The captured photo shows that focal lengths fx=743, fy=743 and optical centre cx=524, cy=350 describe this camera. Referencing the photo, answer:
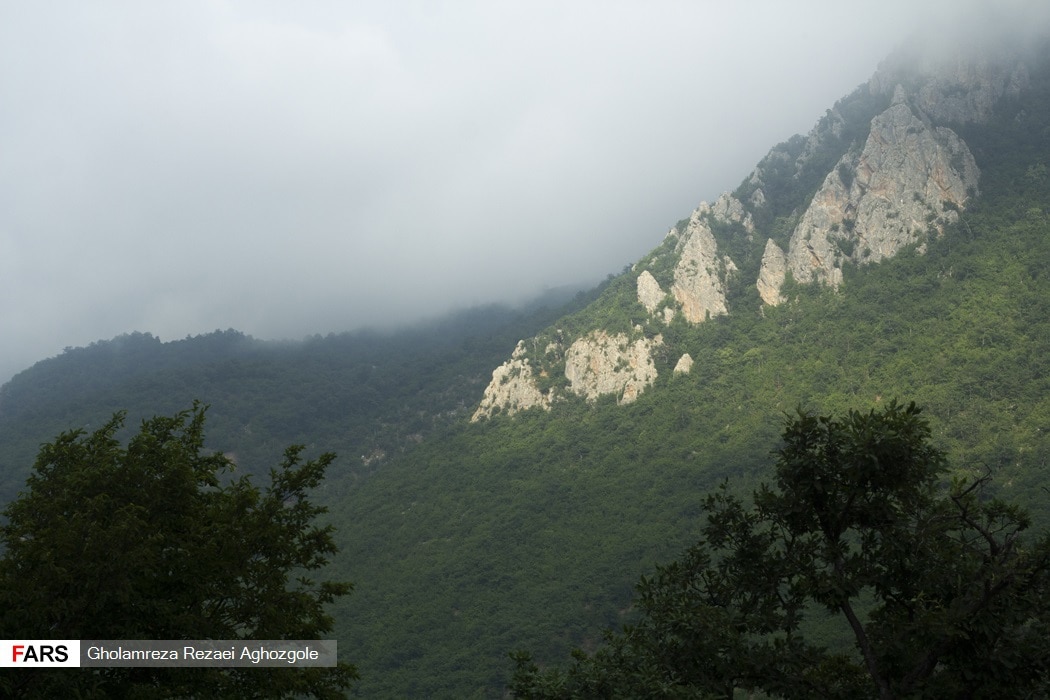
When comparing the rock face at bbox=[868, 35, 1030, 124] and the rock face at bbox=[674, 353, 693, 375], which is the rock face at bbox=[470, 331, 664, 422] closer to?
the rock face at bbox=[674, 353, 693, 375]

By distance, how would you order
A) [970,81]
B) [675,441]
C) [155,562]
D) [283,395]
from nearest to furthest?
1. [155,562]
2. [675,441]
3. [970,81]
4. [283,395]

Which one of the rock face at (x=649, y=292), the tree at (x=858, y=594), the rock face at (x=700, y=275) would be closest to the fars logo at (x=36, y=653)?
the tree at (x=858, y=594)

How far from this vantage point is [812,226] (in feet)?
395

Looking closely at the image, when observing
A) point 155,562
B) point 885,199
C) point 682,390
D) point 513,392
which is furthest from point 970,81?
point 155,562

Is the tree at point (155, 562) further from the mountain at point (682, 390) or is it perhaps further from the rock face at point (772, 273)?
the rock face at point (772, 273)

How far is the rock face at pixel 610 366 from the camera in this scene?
11869 cm

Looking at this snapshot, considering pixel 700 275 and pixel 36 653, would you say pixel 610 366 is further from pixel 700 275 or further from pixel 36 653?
pixel 36 653

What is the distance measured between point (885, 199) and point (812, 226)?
36.8ft

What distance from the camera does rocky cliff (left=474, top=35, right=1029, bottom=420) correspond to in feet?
376

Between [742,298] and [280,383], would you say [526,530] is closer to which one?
[742,298]

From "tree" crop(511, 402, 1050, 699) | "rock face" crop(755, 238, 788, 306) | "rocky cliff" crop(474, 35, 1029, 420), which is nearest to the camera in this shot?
"tree" crop(511, 402, 1050, 699)

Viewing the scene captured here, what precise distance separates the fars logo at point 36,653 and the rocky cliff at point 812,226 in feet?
351

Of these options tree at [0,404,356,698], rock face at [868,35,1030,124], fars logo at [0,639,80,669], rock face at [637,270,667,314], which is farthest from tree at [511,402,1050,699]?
rock face at [868,35,1030,124]

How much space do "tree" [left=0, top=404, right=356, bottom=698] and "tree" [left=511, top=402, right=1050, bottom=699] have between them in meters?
5.88
